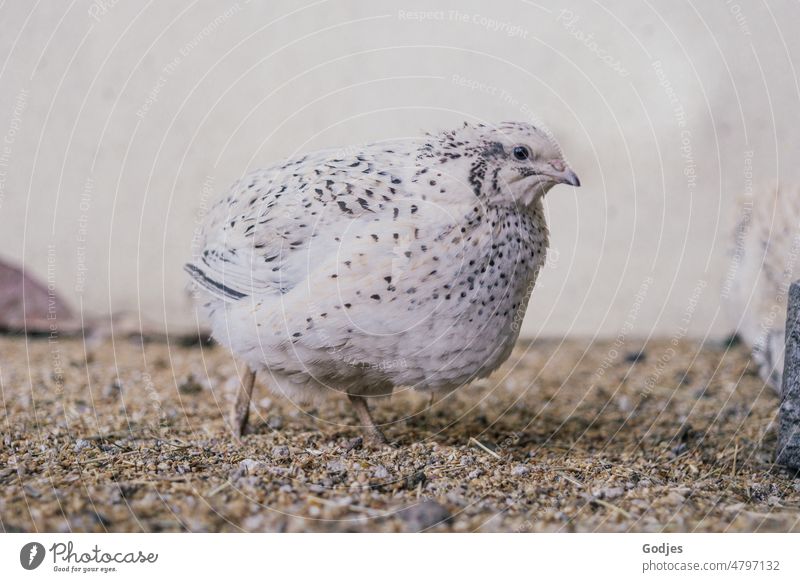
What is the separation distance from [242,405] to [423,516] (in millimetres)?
1402

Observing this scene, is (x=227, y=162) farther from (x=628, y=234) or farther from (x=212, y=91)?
(x=628, y=234)

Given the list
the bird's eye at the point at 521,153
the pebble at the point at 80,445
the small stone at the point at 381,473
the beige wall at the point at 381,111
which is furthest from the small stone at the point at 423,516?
the beige wall at the point at 381,111

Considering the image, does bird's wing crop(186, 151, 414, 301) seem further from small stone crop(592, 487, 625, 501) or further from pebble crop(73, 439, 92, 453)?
small stone crop(592, 487, 625, 501)

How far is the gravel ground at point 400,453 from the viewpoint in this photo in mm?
3090

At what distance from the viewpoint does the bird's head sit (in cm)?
339

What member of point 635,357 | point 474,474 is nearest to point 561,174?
point 474,474

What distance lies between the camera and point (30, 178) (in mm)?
5699

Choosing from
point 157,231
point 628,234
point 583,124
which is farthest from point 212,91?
point 628,234

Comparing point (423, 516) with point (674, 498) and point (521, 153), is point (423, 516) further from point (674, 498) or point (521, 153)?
point (521, 153)

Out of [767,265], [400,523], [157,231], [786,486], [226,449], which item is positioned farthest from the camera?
[157,231]

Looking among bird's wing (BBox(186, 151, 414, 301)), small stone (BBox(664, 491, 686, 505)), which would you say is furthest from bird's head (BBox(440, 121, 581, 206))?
small stone (BBox(664, 491, 686, 505))

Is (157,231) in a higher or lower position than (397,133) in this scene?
lower

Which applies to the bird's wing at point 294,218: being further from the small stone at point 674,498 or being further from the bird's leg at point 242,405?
the small stone at point 674,498

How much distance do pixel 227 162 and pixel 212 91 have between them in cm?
49
